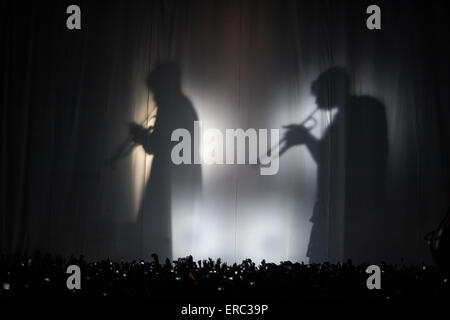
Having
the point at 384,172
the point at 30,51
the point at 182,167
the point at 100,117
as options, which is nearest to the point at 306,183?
the point at 384,172

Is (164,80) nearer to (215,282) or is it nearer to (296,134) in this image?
(296,134)

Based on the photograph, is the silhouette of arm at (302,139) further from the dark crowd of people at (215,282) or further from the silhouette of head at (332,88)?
the dark crowd of people at (215,282)

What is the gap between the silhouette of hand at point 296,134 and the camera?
3.68m

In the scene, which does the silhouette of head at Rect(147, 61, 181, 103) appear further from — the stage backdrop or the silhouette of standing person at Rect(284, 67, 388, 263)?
the silhouette of standing person at Rect(284, 67, 388, 263)

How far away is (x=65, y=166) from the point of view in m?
3.70

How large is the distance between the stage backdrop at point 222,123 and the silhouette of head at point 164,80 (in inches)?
2.0

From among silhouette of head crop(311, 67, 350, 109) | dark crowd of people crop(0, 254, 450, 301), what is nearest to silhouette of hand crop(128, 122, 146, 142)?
dark crowd of people crop(0, 254, 450, 301)

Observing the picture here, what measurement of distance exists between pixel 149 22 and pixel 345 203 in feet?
7.27

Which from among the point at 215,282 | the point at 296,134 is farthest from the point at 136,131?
the point at 215,282

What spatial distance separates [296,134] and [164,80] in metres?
1.19

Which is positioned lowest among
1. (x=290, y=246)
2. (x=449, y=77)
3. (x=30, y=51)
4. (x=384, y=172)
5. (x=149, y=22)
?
(x=290, y=246)

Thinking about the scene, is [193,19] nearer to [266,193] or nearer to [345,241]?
[266,193]

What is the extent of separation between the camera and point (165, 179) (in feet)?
12.0

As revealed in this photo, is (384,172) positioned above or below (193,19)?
below
